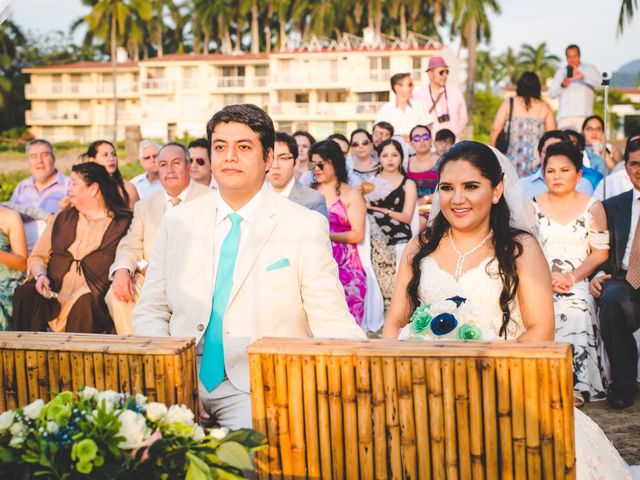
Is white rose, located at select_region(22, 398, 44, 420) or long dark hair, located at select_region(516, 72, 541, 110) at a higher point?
long dark hair, located at select_region(516, 72, 541, 110)

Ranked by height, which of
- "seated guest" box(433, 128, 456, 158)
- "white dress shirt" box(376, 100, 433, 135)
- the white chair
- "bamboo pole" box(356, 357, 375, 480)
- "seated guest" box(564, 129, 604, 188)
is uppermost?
"white dress shirt" box(376, 100, 433, 135)

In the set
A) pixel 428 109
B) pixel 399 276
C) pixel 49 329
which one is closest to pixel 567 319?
pixel 399 276

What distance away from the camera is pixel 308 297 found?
4.05 meters

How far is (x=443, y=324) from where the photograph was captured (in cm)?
409

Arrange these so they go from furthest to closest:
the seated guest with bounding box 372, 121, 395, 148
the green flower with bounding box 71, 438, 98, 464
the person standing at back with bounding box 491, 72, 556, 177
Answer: the seated guest with bounding box 372, 121, 395, 148, the person standing at back with bounding box 491, 72, 556, 177, the green flower with bounding box 71, 438, 98, 464

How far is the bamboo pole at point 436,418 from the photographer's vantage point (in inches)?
109

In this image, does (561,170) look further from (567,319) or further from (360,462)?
(360,462)

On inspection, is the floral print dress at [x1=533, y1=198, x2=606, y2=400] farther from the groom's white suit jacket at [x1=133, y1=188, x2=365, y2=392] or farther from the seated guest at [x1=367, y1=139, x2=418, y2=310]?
the groom's white suit jacket at [x1=133, y1=188, x2=365, y2=392]

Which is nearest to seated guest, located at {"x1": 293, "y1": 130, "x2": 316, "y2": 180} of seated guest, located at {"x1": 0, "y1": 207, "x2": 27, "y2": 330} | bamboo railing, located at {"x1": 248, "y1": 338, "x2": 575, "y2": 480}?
seated guest, located at {"x1": 0, "y1": 207, "x2": 27, "y2": 330}

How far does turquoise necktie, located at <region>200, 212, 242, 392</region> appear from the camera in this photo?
3938 millimetres

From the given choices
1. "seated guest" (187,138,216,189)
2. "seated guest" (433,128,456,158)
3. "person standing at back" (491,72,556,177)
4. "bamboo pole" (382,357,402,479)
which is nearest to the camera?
"bamboo pole" (382,357,402,479)

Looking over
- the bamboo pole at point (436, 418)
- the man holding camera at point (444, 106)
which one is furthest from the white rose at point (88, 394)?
the man holding camera at point (444, 106)

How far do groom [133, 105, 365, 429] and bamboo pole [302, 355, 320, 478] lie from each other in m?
0.99

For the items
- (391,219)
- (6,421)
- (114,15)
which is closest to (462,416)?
(6,421)
